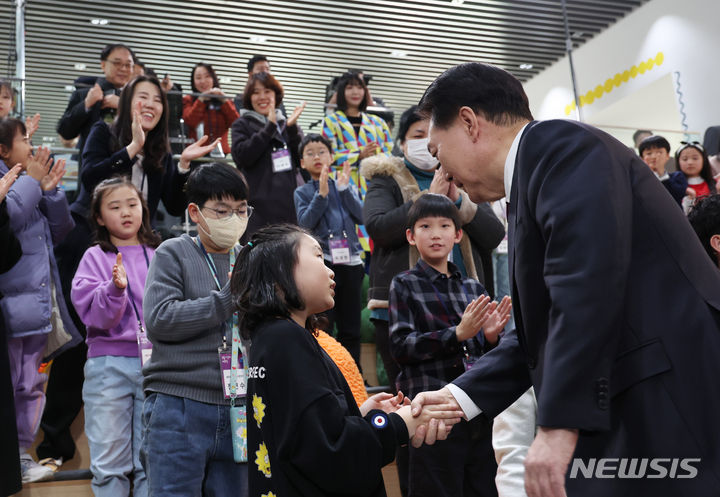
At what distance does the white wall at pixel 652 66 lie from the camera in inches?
422

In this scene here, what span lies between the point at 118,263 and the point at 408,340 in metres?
1.25

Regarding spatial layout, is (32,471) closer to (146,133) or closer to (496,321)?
(146,133)

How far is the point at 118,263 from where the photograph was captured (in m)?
3.24

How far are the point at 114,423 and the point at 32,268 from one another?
2.87 ft

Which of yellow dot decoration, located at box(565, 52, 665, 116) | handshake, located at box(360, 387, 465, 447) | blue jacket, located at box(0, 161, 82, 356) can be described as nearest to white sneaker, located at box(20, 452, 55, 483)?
blue jacket, located at box(0, 161, 82, 356)

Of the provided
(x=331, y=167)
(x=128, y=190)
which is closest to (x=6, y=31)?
(x=331, y=167)

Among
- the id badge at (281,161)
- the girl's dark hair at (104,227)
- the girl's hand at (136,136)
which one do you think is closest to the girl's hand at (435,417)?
the girl's dark hair at (104,227)

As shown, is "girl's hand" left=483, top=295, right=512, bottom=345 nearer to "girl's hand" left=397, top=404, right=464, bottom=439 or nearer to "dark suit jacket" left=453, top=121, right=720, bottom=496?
"girl's hand" left=397, top=404, right=464, bottom=439

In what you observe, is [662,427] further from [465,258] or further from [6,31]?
[6,31]

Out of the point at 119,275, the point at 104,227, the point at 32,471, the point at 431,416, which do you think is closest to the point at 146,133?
the point at 104,227

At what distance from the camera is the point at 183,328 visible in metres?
2.59

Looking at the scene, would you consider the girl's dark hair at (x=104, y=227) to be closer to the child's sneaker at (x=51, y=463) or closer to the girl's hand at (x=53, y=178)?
the girl's hand at (x=53, y=178)

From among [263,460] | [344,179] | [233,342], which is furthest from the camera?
[344,179]
